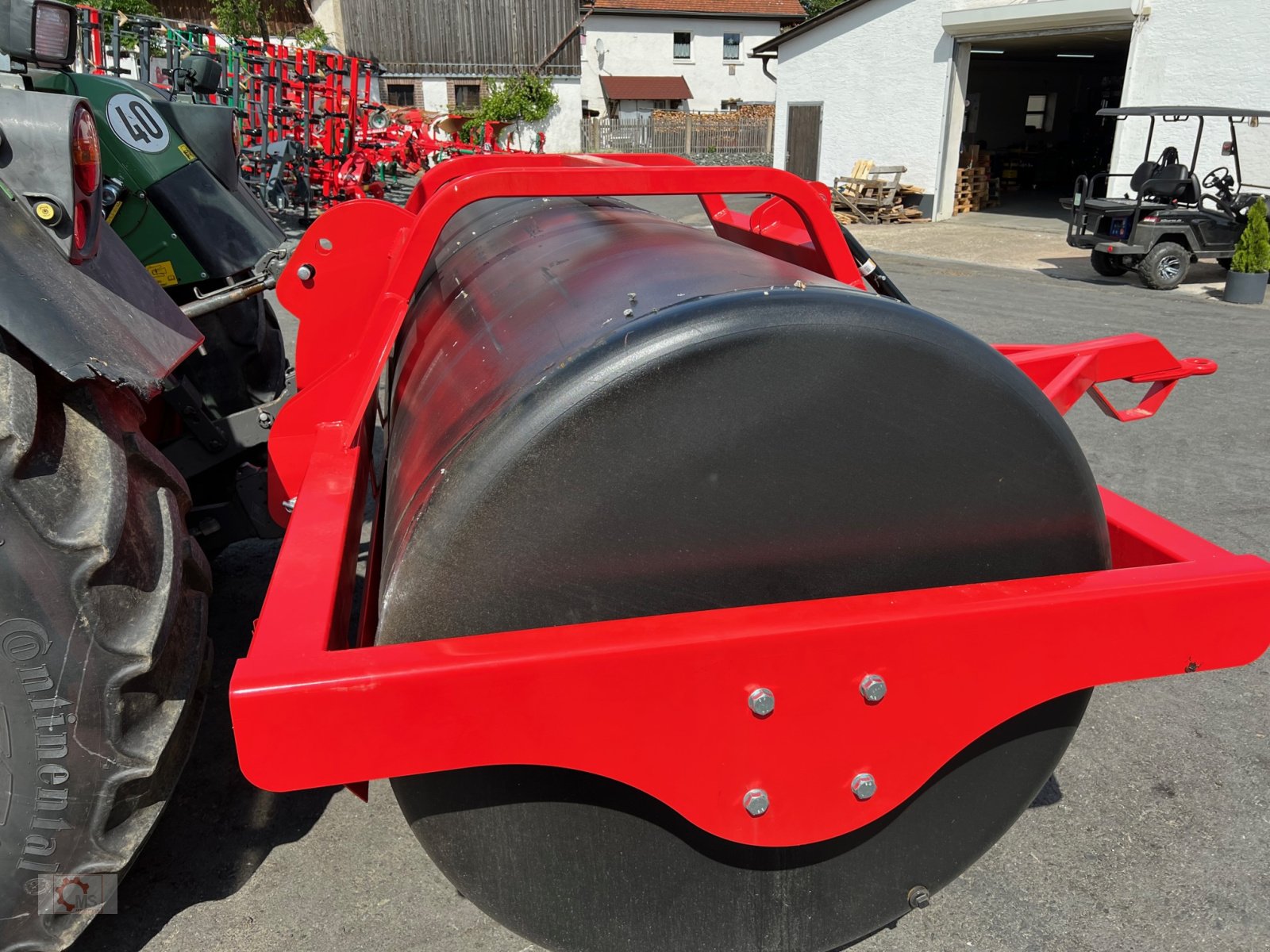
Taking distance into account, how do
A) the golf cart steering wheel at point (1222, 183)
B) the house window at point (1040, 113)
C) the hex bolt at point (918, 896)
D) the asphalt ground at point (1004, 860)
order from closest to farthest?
the hex bolt at point (918, 896), the asphalt ground at point (1004, 860), the golf cart steering wheel at point (1222, 183), the house window at point (1040, 113)

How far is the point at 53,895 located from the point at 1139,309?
10.4 meters

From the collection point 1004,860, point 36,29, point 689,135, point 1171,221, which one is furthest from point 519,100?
point 1004,860

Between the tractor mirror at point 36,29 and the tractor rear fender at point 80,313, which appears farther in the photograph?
the tractor mirror at point 36,29

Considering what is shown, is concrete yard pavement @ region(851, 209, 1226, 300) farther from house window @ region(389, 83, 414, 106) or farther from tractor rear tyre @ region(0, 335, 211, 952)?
house window @ region(389, 83, 414, 106)

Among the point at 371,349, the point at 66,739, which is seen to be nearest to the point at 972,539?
the point at 371,349

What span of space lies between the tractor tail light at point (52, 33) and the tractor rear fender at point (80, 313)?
2.59ft

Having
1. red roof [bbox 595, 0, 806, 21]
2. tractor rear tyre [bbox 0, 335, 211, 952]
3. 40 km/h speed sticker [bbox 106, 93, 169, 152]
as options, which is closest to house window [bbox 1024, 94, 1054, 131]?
red roof [bbox 595, 0, 806, 21]

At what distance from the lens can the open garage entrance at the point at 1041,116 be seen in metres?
21.9

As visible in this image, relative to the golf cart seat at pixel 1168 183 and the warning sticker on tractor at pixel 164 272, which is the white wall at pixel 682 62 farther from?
the warning sticker on tractor at pixel 164 272

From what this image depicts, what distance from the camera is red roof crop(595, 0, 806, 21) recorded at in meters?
35.9

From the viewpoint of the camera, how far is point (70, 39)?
8.21ft

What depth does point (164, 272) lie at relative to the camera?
2717mm

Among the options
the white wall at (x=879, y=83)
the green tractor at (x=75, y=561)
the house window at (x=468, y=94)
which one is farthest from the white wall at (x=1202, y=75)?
the house window at (x=468, y=94)

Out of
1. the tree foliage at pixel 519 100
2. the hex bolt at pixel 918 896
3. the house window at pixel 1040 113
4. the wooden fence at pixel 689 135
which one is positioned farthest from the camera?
the tree foliage at pixel 519 100
